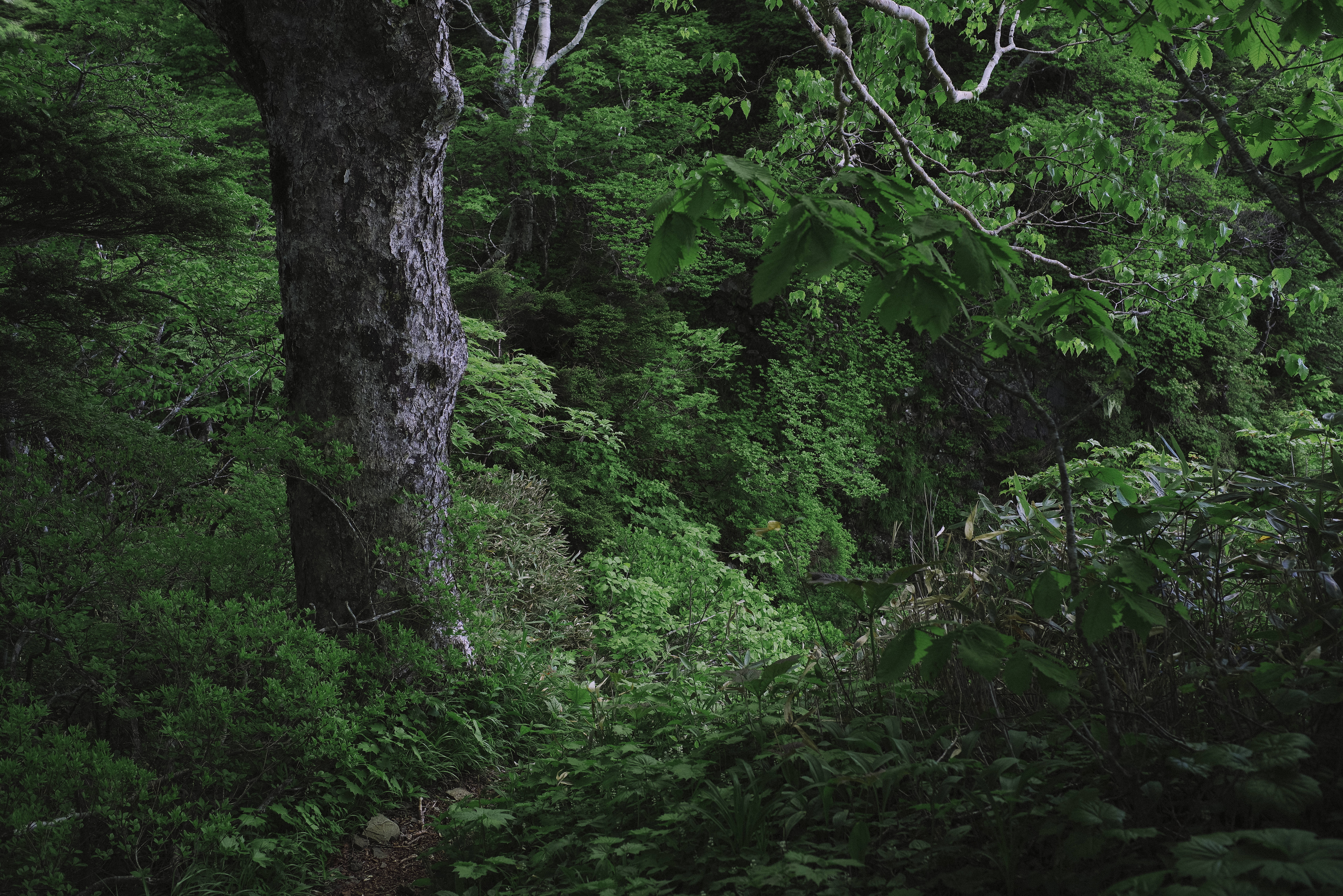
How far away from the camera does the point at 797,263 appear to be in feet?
4.07

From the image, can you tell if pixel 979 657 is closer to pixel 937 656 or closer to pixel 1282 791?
pixel 937 656

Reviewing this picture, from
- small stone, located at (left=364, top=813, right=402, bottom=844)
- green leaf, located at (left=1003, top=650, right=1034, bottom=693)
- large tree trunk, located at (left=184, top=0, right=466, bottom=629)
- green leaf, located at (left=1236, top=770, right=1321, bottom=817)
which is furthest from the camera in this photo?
large tree trunk, located at (left=184, top=0, right=466, bottom=629)

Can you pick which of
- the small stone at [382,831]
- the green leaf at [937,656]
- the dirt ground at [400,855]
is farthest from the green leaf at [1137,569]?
the small stone at [382,831]

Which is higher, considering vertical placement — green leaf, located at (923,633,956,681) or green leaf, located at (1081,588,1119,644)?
green leaf, located at (1081,588,1119,644)

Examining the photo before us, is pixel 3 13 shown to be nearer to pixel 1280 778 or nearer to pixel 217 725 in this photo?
pixel 217 725

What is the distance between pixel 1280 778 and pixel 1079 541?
109 cm

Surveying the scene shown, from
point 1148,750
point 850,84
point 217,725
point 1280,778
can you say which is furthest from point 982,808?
point 850,84

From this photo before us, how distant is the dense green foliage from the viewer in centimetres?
144

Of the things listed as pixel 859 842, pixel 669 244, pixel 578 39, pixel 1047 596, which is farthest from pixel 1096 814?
pixel 578 39

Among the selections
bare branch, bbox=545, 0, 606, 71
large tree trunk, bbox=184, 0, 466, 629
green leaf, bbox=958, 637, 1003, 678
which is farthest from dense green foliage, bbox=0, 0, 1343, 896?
bare branch, bbox=545, 0, 606, 71

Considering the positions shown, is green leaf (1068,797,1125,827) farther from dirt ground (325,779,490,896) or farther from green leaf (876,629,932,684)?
dirt ground (325,779,490,896)

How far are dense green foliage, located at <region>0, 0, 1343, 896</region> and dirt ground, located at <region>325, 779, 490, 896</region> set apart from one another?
0.28 feet

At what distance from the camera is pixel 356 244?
3.19 meters

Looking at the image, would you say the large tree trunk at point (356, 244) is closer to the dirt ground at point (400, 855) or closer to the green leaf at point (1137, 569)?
the dirt ground at point (400, 855)
